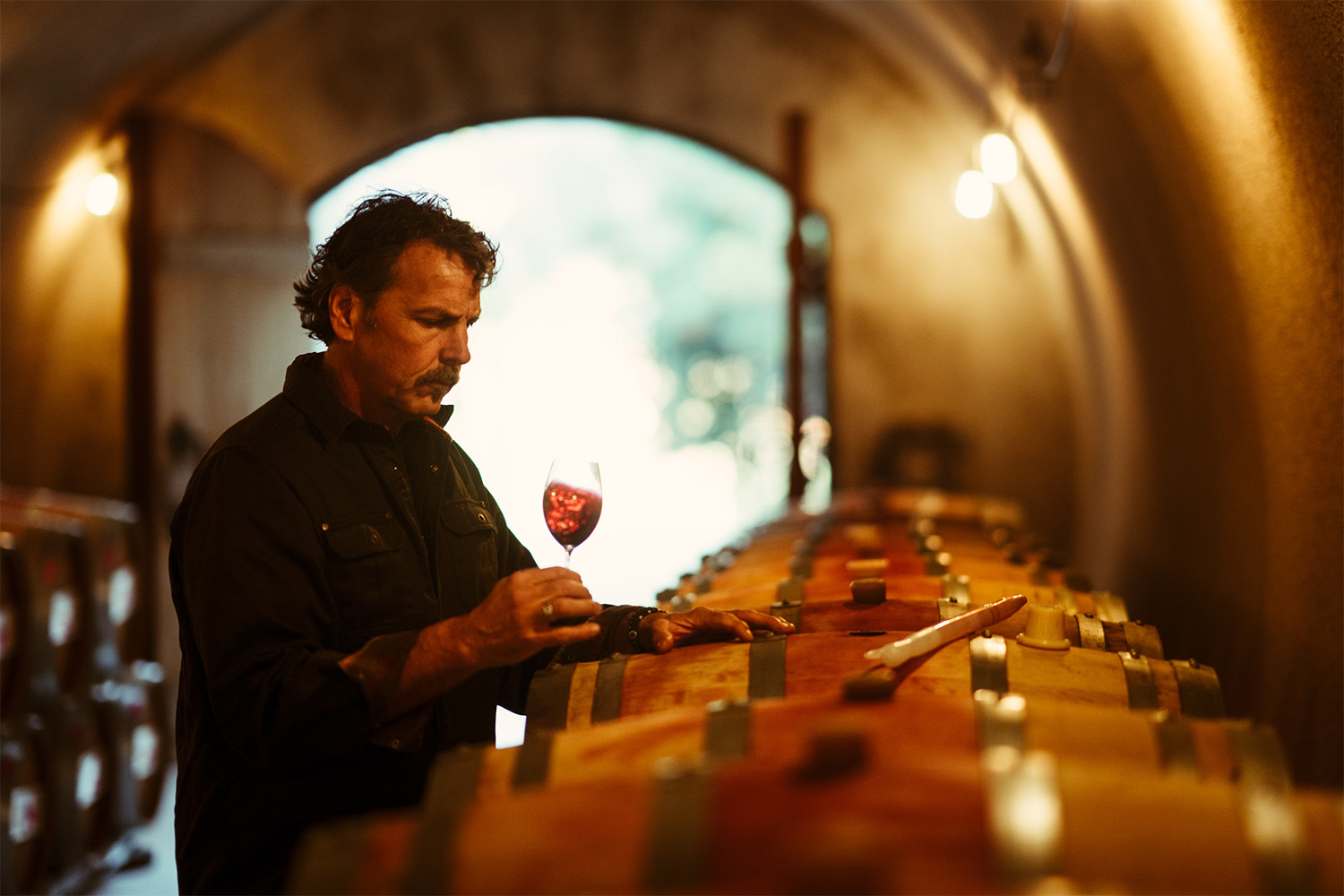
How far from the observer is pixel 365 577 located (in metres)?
1.96

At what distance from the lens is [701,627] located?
2156mm

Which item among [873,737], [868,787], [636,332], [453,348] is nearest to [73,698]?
[453,348]

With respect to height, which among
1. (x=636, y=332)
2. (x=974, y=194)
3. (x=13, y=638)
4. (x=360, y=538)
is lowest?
(x=13, y=638)

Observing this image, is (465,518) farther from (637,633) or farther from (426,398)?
(637,633)

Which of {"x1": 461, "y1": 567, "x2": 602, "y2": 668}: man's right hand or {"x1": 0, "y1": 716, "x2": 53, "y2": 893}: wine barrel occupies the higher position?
{"x1": 461, "y1": 567, "x2": 602, "y2": 668}: man's right hand

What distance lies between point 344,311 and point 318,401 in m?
0.18

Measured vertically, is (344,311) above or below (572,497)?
above

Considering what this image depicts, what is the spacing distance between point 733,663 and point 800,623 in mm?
352

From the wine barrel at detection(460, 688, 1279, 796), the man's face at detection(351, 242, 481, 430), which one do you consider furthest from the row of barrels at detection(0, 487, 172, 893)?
the wine barrel at detection(460, 688, 1279, 796)

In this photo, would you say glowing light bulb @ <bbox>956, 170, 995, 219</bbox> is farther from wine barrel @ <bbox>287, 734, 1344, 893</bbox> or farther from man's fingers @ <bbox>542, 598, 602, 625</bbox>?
wine barrel @ <bbox>287, 734, 1344, 893</bbox>

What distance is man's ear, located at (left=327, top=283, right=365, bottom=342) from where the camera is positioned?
2.09 meters

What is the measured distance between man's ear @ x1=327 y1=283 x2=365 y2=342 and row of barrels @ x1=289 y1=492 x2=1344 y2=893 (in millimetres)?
730

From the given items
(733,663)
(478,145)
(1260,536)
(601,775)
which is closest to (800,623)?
(733,663)

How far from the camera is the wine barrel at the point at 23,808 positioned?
425cm
